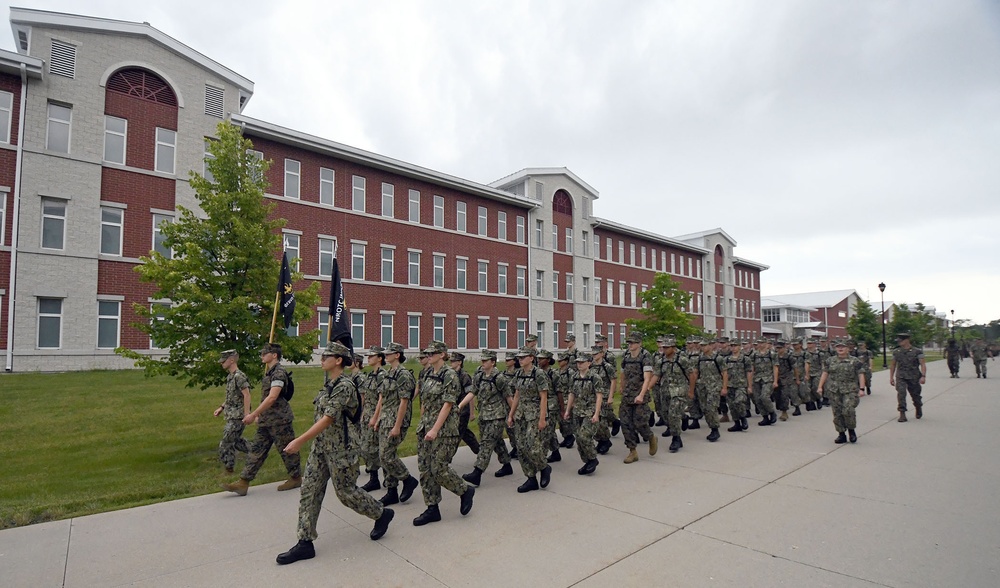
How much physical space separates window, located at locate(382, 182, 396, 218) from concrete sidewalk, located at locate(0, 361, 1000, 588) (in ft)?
88.2

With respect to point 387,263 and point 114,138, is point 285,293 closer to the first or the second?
point 114,138

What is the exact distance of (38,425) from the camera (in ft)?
40.5

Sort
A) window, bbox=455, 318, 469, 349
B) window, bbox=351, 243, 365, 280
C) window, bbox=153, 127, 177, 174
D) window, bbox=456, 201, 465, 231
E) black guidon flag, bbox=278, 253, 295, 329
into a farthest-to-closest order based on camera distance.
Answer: window, bbox=456, 201, 465, 231, window, bbox=455, 318, 469, 349, window, bbox=351, 243, 365, 280, window, bbox=153, 127, 177, 174, black guidon flag, bbox=278, 253, 295, 329

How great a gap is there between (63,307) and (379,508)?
78.9ft

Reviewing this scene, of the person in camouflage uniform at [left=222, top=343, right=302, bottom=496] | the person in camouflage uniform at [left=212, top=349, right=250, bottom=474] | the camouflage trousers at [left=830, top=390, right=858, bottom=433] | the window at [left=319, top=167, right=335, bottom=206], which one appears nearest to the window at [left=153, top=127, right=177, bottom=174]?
the window at [left=319, top=167, right=335, bottom=206]

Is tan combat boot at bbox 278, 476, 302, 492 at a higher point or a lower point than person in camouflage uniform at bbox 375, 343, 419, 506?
lower

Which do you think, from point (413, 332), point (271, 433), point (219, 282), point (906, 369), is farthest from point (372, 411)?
point (413, 332)

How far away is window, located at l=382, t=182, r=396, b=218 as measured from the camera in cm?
3328

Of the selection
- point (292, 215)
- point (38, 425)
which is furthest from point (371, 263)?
point (38, 425)

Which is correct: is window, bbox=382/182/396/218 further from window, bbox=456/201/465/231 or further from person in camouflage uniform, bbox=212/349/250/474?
person in camouflage uniform, bbox=212/349/250/474

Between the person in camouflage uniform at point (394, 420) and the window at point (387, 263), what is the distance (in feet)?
85.0

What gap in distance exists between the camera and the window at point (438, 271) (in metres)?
35.7

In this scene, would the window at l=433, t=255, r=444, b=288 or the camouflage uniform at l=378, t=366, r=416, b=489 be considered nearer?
the camouflage uniform at l=378, t=366, r=416, b=489

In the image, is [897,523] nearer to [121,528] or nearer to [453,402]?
[453,402]
